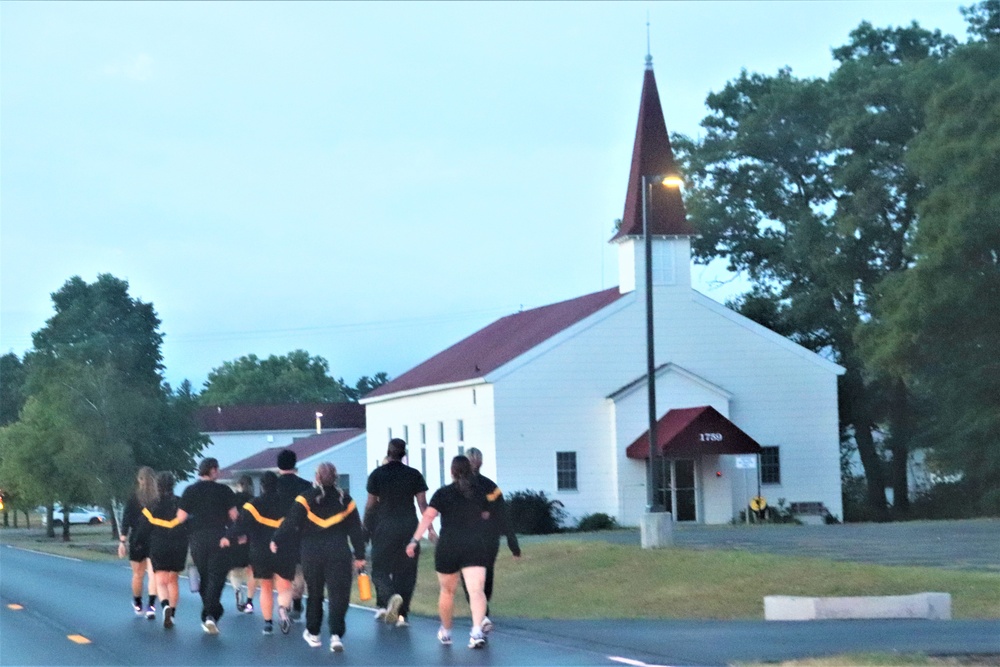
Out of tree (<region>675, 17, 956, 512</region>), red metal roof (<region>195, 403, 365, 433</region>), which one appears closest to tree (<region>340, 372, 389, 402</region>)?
red metal roof (<region>195, 403, 365, 433</region>)

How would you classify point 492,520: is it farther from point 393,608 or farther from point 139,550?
point 139,550

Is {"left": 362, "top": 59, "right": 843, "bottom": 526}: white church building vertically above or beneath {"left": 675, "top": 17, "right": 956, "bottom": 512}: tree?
beneath

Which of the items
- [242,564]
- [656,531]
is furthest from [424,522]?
[656,531]

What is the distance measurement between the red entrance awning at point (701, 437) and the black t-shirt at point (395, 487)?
2479 cm

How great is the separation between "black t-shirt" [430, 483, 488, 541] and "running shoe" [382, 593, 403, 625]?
243cm

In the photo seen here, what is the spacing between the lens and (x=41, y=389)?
2434 inches

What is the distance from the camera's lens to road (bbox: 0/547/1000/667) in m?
13.1

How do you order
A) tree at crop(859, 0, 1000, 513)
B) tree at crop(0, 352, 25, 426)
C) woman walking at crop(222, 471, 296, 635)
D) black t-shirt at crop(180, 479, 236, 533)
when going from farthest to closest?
tree at crop(0, 352, 25, 426) → tree at crop(859, 0, 1000, 513) → black t-shirt at crop(180, 479, 236, 533) → woman walking at crop(222, 471, 296, 635)

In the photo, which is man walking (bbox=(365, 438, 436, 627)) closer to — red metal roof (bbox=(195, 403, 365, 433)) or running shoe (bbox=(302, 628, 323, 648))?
running shoe (bbox=(302, 628, 323, 648))

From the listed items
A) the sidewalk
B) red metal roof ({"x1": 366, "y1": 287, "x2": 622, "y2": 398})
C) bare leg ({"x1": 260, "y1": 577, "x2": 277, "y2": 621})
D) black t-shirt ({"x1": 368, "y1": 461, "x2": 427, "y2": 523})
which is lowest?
the sidewalk

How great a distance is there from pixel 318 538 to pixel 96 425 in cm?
3809

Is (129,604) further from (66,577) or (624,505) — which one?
(624,505)

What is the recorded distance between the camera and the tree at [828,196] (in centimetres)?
4806

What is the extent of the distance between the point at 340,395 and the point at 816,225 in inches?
4126
